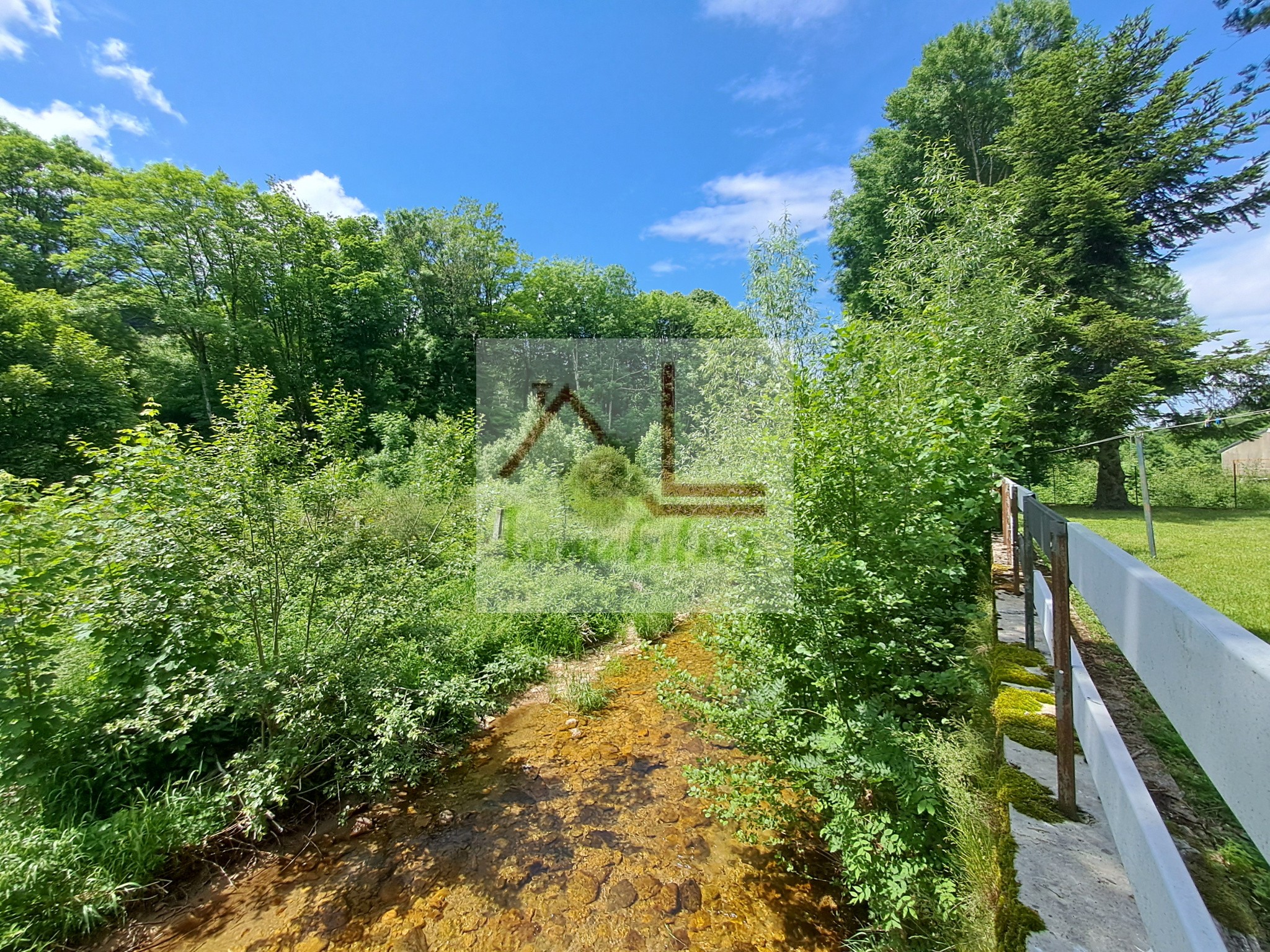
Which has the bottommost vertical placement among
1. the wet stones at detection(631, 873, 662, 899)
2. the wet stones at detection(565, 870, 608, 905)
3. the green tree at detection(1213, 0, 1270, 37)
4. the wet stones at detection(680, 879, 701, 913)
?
the wet stones at detection(565, 870, 608, 905)

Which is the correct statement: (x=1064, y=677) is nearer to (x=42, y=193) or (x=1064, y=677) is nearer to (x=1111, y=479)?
(x=1111, y=479)

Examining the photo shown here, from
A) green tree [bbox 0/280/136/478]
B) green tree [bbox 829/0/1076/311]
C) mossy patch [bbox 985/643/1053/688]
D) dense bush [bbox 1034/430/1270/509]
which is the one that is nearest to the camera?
mossy patch [bbox 985/643/1053/688]

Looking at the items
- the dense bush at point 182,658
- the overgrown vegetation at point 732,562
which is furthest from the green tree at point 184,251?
the dense bush at point 182,658

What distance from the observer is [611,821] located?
10.1ft

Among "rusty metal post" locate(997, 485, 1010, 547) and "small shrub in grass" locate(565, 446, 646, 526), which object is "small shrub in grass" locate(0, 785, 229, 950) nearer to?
"rusty metal post" locate(997, 485, 1010, 547)

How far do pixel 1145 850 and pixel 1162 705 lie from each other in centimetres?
40

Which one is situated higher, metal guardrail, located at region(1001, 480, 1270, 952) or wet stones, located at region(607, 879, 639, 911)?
metal guardrail, located at region(1001, 480, 1270, 952)

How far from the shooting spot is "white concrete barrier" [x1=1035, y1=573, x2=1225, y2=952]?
0.59m

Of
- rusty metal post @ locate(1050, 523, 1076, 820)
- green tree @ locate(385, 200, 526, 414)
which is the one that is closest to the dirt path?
rusty metal post @ locate(1050, 523, 1076, 820)

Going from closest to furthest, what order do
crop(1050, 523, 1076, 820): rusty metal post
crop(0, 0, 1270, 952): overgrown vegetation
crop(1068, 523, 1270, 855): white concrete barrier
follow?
crop(1068, 523, 1270, 855): white concrete barrier
crop(1050, 523, 1076, 820): rusty metal post
crop(0, 0, 1270, 952): overgrown vegetation

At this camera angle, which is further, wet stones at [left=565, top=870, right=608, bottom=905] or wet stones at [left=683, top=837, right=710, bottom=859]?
wet stones at [left=683, top=837, right=710, bottom=859]

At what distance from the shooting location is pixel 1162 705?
21.4 inches

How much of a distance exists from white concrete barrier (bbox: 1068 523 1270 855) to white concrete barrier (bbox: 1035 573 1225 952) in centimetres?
27

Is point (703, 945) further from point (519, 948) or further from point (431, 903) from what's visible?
point (431, 903)
